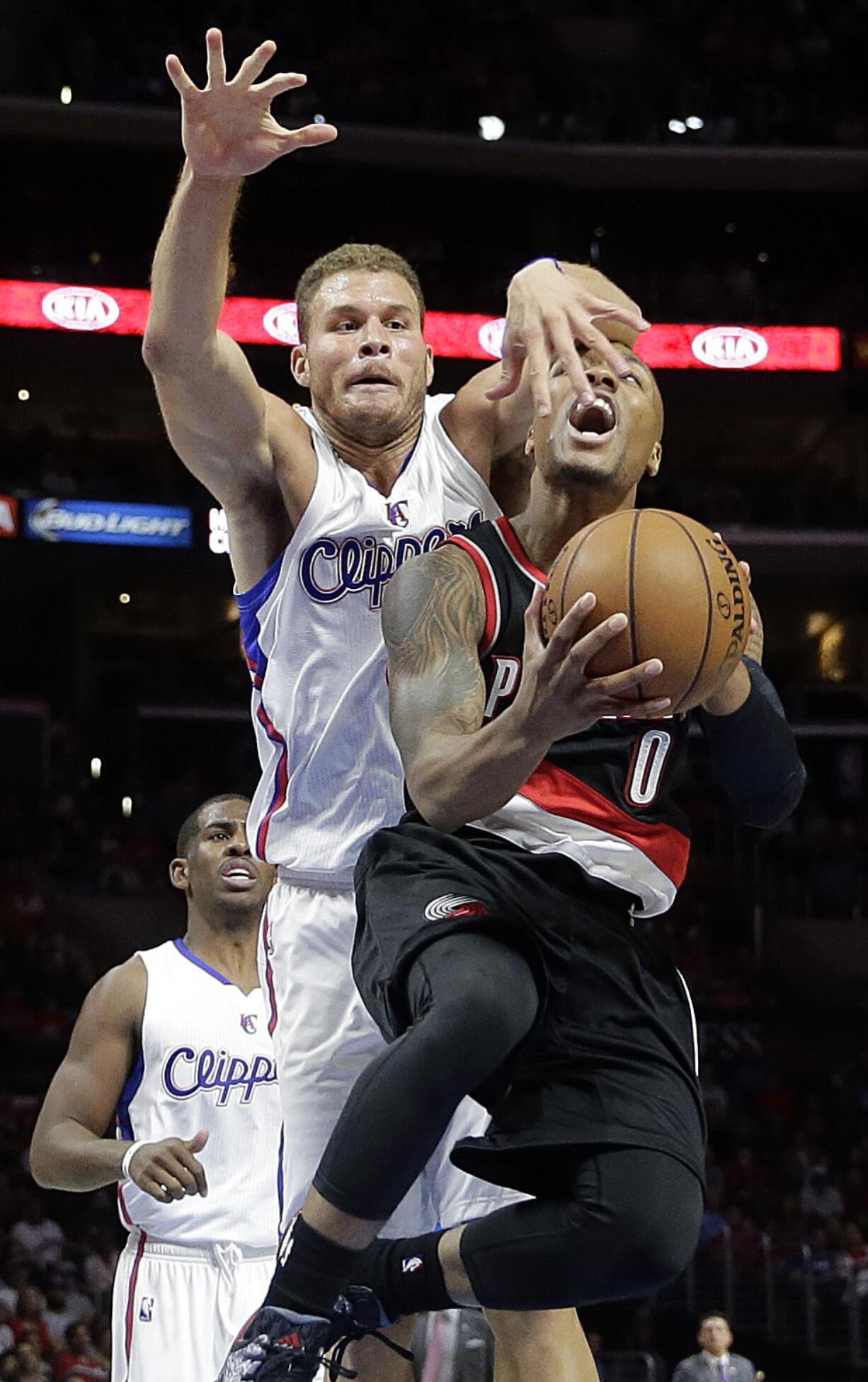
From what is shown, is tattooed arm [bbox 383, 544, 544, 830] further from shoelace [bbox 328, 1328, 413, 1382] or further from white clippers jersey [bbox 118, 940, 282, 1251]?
white clippers jersey [bbox 118, 940, 282, 1251]

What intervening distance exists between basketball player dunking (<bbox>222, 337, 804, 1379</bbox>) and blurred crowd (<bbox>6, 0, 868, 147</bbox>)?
66.7 feet

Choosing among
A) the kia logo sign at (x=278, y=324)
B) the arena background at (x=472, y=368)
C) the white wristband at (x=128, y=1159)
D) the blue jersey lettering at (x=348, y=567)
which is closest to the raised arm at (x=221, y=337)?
the blue jersey lettering at (x=348, y=567)

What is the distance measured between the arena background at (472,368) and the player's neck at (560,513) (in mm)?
13903

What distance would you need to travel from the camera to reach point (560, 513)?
154 inches

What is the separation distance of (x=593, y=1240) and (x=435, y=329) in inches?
756

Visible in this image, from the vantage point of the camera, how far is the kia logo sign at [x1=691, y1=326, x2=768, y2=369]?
22.7 m

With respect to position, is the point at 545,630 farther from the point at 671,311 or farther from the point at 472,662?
the point at 671,311

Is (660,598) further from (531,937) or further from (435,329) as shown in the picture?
(435,329)

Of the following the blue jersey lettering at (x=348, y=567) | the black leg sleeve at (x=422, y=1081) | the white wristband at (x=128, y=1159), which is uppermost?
the blue jersey lettering at (x=348, y=567)

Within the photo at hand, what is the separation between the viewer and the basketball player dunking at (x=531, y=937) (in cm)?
336

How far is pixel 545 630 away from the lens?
334cm

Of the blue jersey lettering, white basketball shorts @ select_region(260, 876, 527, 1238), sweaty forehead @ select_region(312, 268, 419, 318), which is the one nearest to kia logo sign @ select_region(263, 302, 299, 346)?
sweaty forehead @ select_region(312, 268, 419, 318)

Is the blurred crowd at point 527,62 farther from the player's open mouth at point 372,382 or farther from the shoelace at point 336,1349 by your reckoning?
the shoelace at point 336,1349

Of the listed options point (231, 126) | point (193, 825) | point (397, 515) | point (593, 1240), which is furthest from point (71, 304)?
point (593, 1240)
